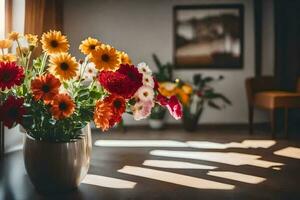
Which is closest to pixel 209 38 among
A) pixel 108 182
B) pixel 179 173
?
pixel 179 173

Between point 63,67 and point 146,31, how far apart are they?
4.19 metres

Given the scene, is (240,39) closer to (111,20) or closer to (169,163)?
(111,20)

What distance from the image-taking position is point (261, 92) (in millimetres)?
5133

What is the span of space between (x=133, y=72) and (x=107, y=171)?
1.44 metres

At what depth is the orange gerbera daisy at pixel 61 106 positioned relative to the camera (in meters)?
1.61

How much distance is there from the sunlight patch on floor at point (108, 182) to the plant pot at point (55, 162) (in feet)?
1.57

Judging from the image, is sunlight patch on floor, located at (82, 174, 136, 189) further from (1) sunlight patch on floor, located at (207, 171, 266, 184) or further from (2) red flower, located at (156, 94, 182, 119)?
(2) red flower, located at (156, 94, 182, 119)

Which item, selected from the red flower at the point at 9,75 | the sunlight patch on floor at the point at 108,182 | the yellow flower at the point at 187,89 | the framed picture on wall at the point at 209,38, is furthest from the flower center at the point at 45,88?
the framed picture on wall at the point at 209,38

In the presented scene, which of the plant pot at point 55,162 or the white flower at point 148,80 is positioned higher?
the white flower at point 148,80

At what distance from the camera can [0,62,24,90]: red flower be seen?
1.55 meters

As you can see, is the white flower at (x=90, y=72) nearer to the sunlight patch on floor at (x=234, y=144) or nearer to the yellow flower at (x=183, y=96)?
the sunlight patch on floor at (x=234, y=144)

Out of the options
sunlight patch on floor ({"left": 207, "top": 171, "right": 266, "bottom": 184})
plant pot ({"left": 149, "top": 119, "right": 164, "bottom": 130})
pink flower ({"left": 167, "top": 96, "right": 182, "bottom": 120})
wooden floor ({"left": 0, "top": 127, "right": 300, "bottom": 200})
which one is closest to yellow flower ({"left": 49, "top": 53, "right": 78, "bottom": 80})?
pink flower ({"left": 167, "top": 96, "right": 182, "bottom": 120})

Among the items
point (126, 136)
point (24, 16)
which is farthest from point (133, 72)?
point (126, 136)

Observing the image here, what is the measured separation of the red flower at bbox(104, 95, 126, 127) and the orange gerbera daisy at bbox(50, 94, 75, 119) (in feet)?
0.53
